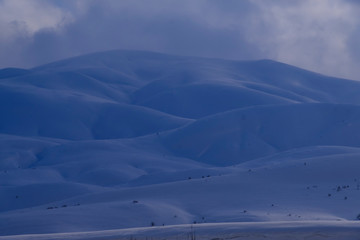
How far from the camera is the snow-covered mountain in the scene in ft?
56.0

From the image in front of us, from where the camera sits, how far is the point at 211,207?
17375 mm

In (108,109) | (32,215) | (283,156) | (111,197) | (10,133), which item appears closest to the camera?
(32,215)

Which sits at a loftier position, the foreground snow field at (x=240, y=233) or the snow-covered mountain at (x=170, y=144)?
the snow-covered mountain at (x=170, y=144)

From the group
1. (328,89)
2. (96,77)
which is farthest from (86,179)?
(328,89)

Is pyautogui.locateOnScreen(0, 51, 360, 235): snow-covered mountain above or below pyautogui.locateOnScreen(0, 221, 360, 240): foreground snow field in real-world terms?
above

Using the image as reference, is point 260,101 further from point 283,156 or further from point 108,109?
point 283,156

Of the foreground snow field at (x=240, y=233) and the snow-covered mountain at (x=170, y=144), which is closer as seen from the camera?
the foreground snow field at (x=240, y=233)

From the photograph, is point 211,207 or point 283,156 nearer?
point 211,207

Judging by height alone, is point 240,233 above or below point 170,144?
below

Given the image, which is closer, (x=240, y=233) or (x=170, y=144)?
(x=240, y=233)

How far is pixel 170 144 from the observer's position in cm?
4412

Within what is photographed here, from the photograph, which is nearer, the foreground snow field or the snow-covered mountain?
the foreground snow field

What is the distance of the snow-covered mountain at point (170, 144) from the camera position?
1706 centimetres

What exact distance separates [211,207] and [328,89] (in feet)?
200
